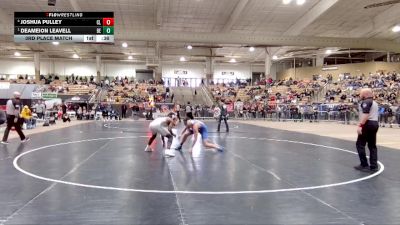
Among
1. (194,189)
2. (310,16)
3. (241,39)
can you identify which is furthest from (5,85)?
(194,189)

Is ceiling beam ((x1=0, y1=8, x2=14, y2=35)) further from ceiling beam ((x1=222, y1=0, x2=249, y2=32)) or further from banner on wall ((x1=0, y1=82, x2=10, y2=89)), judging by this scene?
ceiling beam ((x1=222, y1=0, x2=249, y2=32))

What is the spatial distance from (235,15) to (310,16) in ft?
19.8

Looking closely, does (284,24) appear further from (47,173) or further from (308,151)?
(47,173)

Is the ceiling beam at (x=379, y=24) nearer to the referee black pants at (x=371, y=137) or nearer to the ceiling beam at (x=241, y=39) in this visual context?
the ceiling beam at (x=241, y=39)

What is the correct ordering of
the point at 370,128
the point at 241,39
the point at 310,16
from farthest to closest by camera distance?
the point at 241,39, the point at 310,16, the point at 370,128

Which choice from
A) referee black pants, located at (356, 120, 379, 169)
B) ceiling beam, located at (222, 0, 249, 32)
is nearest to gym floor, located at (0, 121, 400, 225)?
referee black pants, located at (356, 120, 379, 169)

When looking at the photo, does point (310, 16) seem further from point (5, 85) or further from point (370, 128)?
point (5, 85)

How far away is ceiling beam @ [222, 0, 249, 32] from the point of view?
29.0m

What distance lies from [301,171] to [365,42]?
30935mm

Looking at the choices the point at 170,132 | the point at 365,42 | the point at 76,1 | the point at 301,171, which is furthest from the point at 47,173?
the point at 365,42

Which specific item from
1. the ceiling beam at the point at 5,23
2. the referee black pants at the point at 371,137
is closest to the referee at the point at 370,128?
the referee black pants at the point at 371,137
